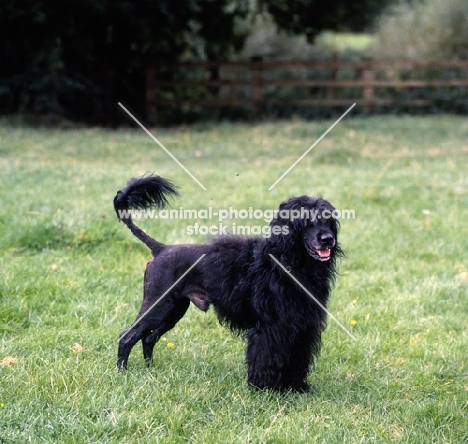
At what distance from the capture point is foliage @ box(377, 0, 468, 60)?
78.7 feet

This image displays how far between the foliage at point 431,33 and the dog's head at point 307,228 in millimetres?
21370

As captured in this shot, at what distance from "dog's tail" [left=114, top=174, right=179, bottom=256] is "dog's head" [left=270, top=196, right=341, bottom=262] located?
78 cm

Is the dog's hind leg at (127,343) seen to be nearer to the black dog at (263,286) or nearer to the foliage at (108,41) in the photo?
the black dog at (263,286)

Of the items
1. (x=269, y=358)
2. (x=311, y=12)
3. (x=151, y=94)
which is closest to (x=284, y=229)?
(x=269, y=358)

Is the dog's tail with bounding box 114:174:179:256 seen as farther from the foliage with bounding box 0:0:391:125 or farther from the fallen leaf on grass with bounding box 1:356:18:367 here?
the foliage with bounding box 0:0:391:125

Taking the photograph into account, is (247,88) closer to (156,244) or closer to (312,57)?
(312,57)

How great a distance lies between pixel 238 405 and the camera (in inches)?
148

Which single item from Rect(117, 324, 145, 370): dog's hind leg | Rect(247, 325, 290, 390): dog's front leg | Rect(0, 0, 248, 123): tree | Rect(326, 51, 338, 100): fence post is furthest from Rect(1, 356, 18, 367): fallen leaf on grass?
Rect(326, 51, 338, 100): fence post

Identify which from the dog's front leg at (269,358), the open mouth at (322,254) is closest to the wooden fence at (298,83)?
the dog's front leg at (269,358)

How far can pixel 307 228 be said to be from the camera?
151 inches

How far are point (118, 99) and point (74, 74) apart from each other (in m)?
1.59

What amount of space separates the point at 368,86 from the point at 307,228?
17777 millimetres

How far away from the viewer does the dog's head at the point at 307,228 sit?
12.5 ft

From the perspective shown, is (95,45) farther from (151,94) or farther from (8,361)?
(8,361)
